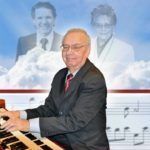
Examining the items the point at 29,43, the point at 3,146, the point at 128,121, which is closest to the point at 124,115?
the point at 128,121

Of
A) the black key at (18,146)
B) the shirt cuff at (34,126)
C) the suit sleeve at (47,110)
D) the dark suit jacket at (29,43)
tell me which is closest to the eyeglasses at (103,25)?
the dark suit jacket at (29,43)

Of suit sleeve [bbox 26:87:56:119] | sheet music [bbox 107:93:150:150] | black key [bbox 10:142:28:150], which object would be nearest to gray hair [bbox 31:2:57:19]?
sheet music [bbox 107:93:150:150]

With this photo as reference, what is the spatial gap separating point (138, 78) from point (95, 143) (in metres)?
1.16

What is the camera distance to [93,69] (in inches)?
75.7

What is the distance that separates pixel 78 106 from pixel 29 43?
50.7 inches

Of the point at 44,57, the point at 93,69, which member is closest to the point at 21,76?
the point at 44,57

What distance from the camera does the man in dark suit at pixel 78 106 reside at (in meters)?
1.74

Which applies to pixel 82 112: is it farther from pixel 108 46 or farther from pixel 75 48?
pixel 108 46

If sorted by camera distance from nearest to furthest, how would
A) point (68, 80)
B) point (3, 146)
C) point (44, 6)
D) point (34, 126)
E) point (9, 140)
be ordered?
point (3, 146)
point (9, 140)
point (34, 126)
point (68, 80)
point (44, 6)

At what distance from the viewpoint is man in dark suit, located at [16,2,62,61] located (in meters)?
2.89

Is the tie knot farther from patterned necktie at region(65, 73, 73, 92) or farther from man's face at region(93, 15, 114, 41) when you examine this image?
man's face at region(93, 15, 114, 41)

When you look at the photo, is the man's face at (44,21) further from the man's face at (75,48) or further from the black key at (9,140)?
the black key at (9,140)

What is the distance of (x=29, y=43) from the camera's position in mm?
2951

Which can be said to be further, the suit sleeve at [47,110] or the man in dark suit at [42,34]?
the man in dark suit at [42,34]
